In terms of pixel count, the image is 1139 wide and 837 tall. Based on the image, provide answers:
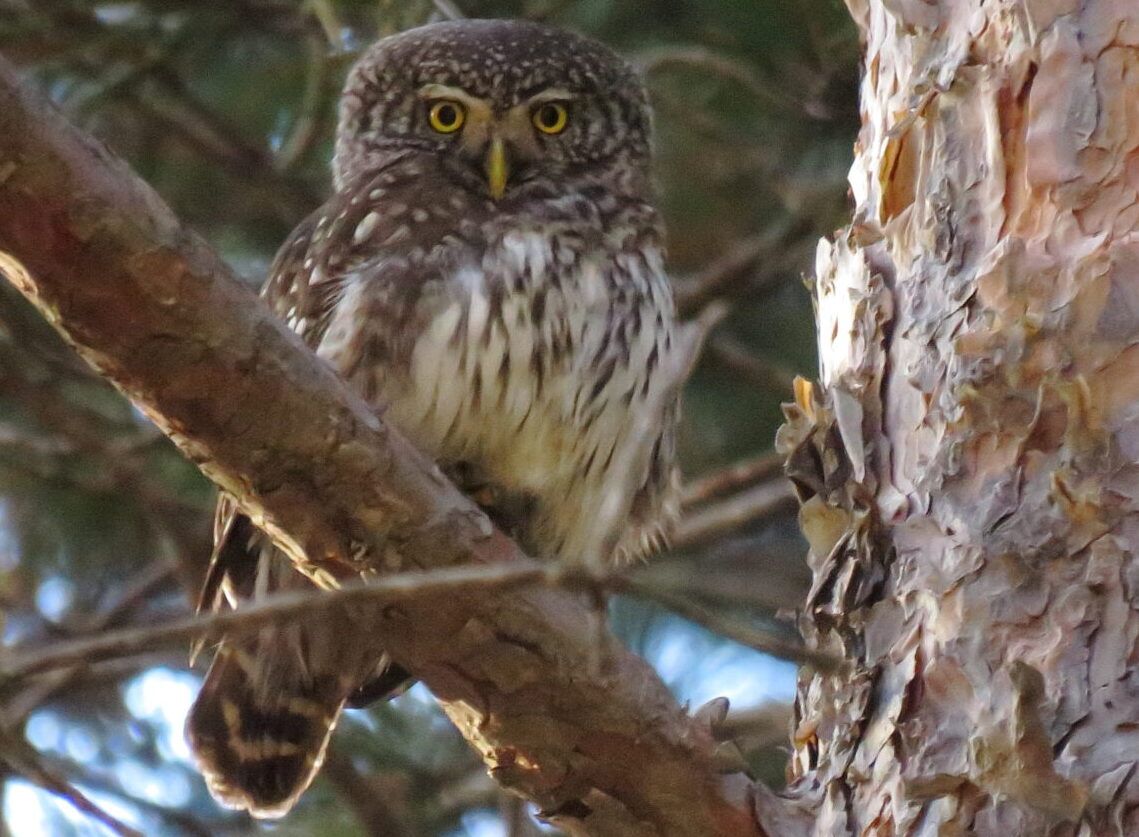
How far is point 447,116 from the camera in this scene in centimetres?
349

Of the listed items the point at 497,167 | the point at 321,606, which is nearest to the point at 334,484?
the point at 321,606

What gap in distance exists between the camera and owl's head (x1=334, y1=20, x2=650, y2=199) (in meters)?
3.41

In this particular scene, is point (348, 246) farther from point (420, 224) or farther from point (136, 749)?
point (136, 749)

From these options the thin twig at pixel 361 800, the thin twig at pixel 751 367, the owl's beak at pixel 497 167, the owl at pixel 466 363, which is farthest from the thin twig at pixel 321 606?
the thin twig at pixel 751 367

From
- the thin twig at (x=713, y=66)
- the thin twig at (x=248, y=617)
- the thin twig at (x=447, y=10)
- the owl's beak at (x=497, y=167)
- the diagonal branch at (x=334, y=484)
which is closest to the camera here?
the thin twig at (x=248, y=617)

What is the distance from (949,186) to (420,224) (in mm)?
1064

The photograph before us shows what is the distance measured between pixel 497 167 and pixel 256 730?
114 centimetres

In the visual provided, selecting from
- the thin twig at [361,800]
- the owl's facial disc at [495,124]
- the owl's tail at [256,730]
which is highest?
the owl's facial disc at [495,124]

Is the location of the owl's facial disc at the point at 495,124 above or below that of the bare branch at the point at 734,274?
above

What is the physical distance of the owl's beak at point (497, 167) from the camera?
3.20 meters

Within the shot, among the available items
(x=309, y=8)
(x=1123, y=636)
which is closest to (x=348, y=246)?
(x=309, y=8)

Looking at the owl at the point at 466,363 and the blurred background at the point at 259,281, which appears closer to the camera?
the owl at the point at 466,363

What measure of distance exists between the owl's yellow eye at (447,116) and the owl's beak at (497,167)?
140 mm

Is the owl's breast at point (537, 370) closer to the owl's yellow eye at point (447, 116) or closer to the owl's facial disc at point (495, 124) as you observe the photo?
the owl's facial disc at point (495, 124)
